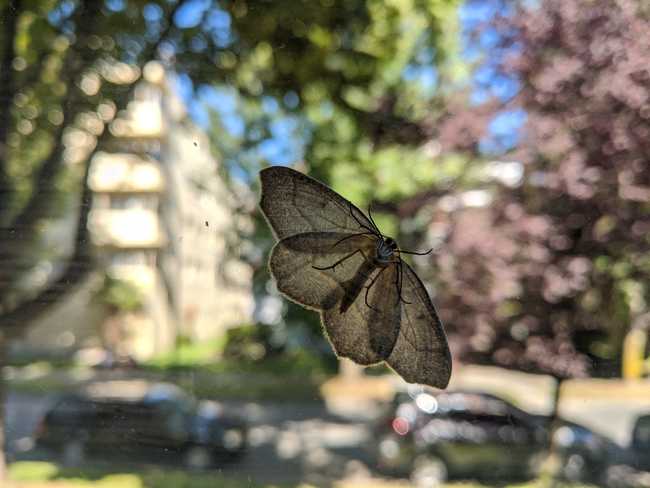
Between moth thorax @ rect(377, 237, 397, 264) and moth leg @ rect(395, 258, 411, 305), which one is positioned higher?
moth thorax @ rect(377, 237, 397, 264)

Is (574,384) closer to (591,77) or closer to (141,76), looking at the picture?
(591,77)

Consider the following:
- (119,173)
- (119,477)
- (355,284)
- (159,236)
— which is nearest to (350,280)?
(355,284)

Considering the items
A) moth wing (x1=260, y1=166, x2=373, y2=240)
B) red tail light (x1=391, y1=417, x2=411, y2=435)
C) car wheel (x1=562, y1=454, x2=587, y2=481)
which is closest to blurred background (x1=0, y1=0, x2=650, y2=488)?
car wheel (x1=562, y1=454, x2=587, y2=481)

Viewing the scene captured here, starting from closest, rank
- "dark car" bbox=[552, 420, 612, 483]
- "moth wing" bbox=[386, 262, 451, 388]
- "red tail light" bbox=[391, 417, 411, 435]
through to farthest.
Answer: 1. "moth wing" bbox=[386, 262, 451, 388]
2. "dark car" bbox=[552, 420, 612, 483]
3. "red tail light" bbox=[391, 417, 411, 435]

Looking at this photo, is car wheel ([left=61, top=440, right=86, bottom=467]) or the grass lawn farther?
car wheel ([left=61, top=440, right=86, bottom=467])

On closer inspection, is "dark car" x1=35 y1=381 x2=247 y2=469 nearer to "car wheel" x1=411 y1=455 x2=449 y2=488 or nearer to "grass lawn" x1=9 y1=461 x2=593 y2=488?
"grass lawn" x1=9 y1=461 x2=593 y2=488

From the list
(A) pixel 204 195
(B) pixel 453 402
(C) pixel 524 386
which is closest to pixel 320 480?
(B) pixel 453 402

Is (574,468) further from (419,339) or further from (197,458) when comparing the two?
(419,339)
